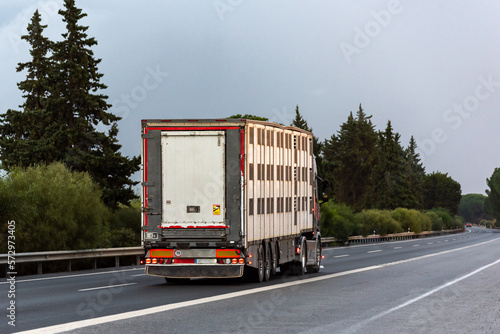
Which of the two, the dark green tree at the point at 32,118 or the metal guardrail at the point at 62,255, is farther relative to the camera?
the dark green tree at the point at 32,118

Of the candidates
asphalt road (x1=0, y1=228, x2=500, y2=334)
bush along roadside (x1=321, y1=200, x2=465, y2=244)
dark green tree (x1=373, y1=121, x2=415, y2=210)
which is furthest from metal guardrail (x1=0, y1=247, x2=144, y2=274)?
dark green tree (x1=373, y1=121, x2=415, y2=210)

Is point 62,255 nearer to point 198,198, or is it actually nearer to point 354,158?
point 198,198

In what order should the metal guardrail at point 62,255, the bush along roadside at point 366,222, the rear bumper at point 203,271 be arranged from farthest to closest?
the bush along roadside at point 366,222 → the metal guardrail at point 62,255 → the rear bumper at point 203,271

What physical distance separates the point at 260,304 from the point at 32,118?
114ft

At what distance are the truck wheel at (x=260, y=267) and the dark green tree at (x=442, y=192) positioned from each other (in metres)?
→ 180

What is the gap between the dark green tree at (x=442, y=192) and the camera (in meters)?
198

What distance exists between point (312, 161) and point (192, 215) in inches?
308

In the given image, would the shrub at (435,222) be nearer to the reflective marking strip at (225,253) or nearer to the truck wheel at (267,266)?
the truck wheel at (267,266)

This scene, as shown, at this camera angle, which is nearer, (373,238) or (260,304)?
(260,304)

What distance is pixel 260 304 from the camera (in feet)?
49.3

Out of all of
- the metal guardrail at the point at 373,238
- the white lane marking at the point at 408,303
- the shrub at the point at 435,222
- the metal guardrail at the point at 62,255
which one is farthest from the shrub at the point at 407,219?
the white lane marking at the point at 408,303

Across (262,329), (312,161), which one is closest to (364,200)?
(312,161)

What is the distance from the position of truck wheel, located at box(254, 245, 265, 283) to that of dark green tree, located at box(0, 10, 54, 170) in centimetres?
2531

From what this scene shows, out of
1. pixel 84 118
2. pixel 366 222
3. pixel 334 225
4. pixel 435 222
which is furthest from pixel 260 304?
pixel 435 222
